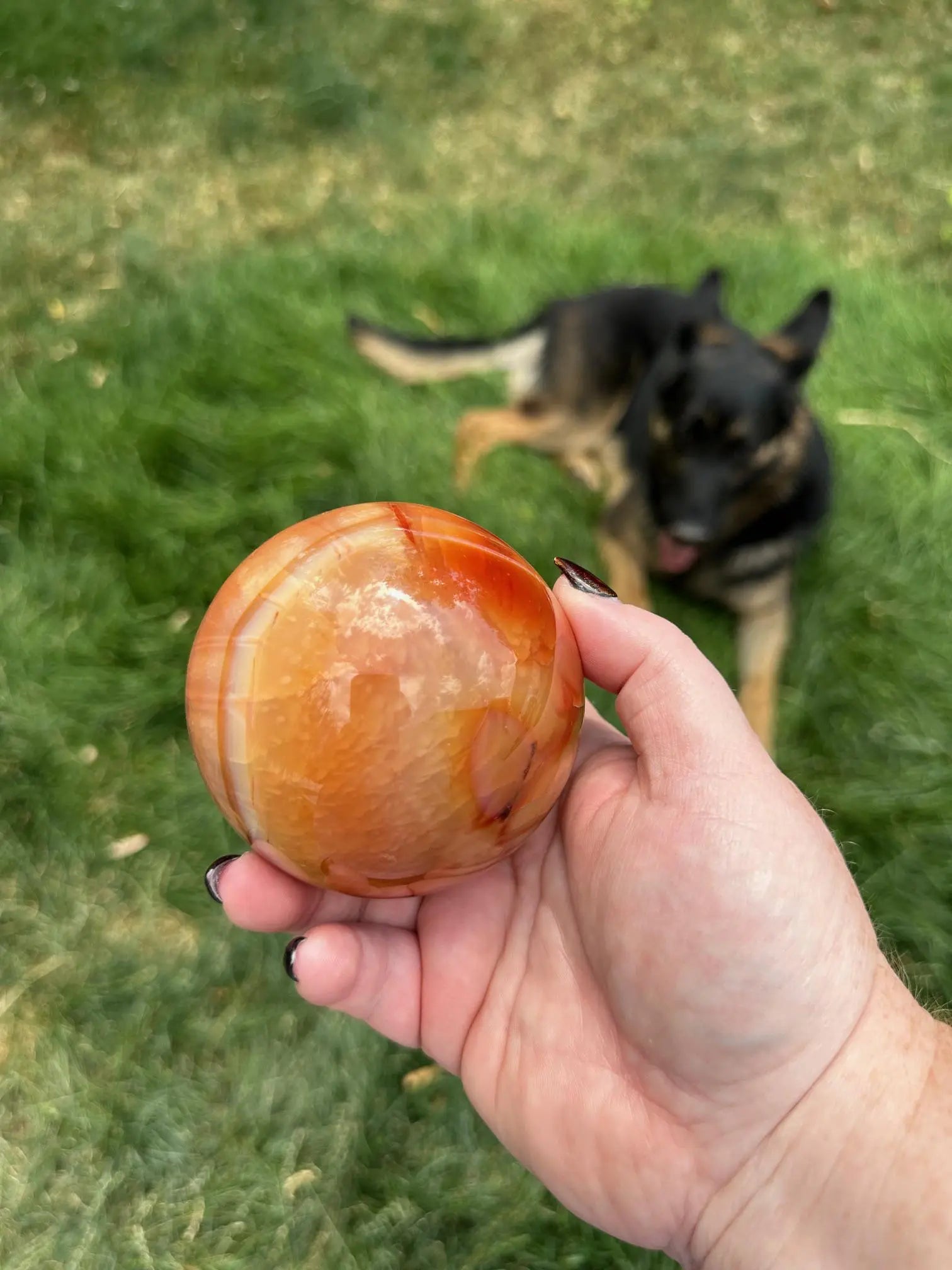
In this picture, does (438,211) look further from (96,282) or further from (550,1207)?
(550,1207)

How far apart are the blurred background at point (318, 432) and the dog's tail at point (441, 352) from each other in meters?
0.10

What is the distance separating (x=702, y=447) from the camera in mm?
3238

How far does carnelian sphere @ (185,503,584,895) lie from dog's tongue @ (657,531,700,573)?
1.97m

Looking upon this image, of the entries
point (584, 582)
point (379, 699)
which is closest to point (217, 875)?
point (379, 699)

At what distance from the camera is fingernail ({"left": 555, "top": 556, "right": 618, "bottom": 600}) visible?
5.61 ft

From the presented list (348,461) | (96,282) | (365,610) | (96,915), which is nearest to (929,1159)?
(365,610)

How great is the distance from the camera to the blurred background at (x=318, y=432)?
2221mm

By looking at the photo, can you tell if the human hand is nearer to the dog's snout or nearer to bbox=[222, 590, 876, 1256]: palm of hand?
bbox=[222, 590, 876, 1256]: palm of hand

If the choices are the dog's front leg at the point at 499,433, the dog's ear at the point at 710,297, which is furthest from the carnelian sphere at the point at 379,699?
the dog's ear at the point at 710,297

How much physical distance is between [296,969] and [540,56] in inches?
196

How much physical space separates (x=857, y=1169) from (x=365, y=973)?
0.89 m

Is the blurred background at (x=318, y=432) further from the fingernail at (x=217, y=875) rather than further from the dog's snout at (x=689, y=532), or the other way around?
the fingernail at (x=217, y=875)

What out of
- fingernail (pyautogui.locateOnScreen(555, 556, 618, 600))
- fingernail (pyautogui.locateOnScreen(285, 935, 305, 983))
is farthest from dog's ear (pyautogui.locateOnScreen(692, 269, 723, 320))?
fingernail (pyautogui.locateOnScreen(285, 935, 305, 983))

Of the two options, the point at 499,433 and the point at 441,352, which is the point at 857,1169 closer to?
the point at 499,433
